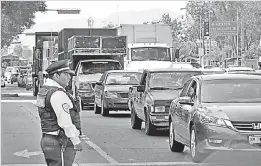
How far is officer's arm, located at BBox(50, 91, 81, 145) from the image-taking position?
7070 millimetres

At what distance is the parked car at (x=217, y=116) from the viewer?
10.7m

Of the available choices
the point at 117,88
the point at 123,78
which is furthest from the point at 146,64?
the point at 117,88

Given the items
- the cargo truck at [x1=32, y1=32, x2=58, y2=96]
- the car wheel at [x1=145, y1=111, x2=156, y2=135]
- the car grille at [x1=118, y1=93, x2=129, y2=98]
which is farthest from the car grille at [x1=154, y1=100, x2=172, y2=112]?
the cargo truck at [x1=32, y1=32, x2=58, y2=96]

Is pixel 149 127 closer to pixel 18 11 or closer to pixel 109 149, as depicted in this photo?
pixel 109 149

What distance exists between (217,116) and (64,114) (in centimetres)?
435

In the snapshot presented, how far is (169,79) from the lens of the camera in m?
17.5

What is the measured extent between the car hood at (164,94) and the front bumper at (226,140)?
5.14 meters

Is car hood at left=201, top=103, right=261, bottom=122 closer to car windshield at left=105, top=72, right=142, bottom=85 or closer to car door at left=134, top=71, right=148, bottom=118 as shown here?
car door at left=134, top=71, right=148, bottom=118

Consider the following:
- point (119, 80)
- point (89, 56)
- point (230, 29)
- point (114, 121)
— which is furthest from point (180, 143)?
point (230, 29)

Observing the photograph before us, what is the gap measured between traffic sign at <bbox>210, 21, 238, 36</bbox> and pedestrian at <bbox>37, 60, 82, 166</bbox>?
197ft

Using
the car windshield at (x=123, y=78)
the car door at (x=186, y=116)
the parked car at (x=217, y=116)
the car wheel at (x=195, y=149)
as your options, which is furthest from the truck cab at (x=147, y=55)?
the car wheel at (x=195, y=149)

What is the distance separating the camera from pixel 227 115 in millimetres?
10914

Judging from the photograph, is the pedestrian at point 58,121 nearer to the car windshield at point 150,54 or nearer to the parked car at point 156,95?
the parked car at point 156,95

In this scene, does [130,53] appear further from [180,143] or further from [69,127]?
[69,127]
